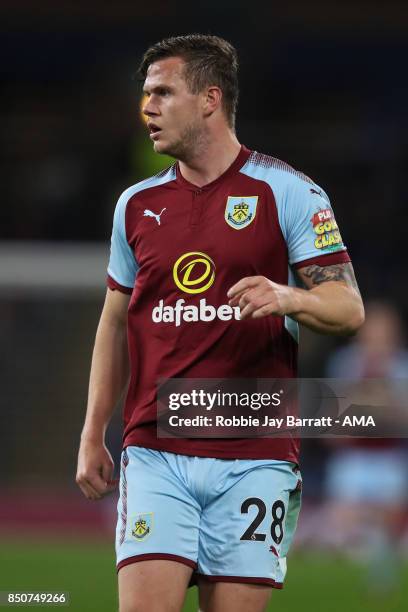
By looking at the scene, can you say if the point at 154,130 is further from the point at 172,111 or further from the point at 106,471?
the point at 106,471

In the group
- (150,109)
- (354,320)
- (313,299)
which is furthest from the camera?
(150,109)

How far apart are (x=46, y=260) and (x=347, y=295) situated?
8.61 metres

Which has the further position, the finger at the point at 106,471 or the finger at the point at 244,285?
the finger at the point at 106,471

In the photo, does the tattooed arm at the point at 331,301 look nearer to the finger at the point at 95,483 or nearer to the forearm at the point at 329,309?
the forearm at the point at 329,309

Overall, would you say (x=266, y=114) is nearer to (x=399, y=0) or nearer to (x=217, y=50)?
(x=399, y=0)

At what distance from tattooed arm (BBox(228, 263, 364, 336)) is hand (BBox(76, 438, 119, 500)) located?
887mm

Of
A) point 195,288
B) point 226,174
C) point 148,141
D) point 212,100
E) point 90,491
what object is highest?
point 148,141

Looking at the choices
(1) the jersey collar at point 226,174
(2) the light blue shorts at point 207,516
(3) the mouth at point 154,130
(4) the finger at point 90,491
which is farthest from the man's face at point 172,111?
(4) the finger at point 90,491

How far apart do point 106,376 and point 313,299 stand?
880 mm

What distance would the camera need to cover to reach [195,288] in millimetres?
4031

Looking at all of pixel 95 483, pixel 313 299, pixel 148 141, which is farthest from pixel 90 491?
pixel 148 141

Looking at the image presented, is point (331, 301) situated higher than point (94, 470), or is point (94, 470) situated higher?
point (331, 301)

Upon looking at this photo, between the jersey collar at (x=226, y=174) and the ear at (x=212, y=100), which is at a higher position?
the ear at (x=212, y=100)

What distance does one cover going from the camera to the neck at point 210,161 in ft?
13.8
